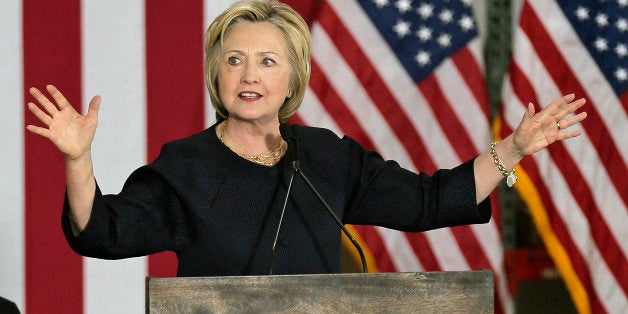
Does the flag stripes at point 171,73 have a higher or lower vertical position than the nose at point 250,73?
higher

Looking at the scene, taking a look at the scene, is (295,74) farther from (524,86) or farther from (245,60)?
(524,86)

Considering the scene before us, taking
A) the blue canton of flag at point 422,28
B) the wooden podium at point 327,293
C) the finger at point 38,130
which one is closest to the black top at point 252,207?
the finger at point 38,130

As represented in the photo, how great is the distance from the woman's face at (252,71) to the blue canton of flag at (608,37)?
1.81 meters

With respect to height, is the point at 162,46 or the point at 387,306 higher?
the point at 162,46

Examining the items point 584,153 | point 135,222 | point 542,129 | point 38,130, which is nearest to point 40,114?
point 38,130

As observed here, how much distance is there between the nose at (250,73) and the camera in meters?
1.96

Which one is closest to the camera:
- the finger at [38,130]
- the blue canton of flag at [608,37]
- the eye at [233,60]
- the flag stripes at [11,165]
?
the finger at [38,130]

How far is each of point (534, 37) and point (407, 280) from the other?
6.89ft

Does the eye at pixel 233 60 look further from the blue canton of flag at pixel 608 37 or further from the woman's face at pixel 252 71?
the blue canton of flag at pixel 608 37

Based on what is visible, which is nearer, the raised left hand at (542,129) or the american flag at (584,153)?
the raised left hand at (542,129)

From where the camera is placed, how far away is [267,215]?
192cm

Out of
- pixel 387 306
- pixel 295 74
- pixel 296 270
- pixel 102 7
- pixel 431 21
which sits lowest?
pixel 387 306

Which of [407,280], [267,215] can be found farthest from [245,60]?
[407,280]

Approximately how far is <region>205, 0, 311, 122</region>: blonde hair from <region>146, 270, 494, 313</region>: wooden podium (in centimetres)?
63
